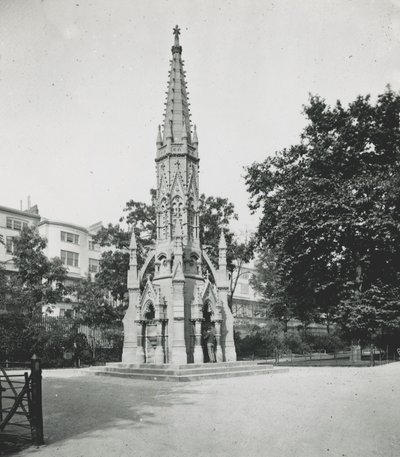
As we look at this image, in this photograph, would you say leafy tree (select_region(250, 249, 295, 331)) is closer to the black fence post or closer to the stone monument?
the stone monument

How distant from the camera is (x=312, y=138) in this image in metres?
28.5

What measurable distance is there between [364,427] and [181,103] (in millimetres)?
17616

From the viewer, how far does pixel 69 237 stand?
5450 centimetres

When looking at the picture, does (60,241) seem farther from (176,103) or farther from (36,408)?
(36,408)

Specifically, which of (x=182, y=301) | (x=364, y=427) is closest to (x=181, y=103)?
(x=182, y=301)

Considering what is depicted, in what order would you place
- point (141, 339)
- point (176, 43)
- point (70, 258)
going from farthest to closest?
point (70, 258) < point (176, 43) < point (141, 339)

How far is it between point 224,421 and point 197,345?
10470 millimetres

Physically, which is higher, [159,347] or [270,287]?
[270,287]

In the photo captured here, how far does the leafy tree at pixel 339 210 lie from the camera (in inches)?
966

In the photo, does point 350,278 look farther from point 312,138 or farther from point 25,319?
point 25,319

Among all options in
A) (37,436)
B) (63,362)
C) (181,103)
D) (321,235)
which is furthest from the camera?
(63,362)

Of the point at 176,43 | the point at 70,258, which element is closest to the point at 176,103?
the point at 176,43

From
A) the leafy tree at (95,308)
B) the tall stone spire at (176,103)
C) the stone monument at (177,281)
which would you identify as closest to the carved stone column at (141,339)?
the stone monument at (177,281)

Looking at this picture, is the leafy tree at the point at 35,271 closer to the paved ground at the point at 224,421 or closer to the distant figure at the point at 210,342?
the distant figure at the point at 210,342
